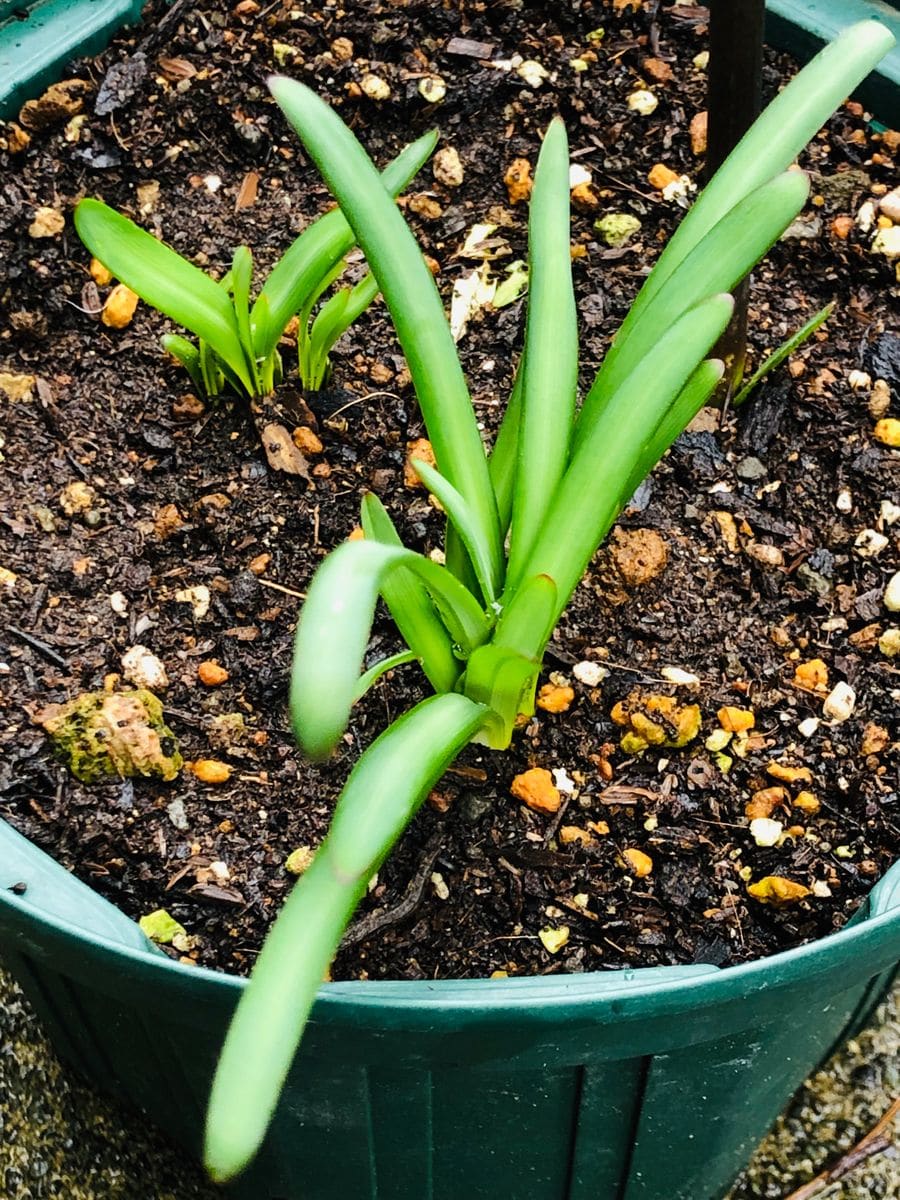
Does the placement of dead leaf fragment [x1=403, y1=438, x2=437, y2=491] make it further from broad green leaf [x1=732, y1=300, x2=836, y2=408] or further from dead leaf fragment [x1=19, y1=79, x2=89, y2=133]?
dead leaf fragment [x1=19, y1=79, x2=89, y2=133]

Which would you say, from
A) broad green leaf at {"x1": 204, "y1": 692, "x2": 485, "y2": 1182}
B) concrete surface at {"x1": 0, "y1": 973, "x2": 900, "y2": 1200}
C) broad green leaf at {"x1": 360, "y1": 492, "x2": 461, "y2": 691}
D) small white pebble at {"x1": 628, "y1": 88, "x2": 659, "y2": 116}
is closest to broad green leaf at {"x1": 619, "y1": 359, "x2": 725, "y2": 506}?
broad green leaf at {"x1": 360, "y1": 492, "x2": 461, "y2": 691}

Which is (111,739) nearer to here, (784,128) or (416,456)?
(416,456)

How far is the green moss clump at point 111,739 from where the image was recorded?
99cm

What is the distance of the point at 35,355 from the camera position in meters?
1.27

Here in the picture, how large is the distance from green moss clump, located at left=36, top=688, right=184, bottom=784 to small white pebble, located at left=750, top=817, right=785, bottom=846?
0.48 m

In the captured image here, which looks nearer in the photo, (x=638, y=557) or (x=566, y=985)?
(x=566, y=985)

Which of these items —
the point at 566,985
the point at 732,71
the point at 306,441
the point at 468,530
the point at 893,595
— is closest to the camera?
the point at 566,985

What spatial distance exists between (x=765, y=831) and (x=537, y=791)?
0.19 metres

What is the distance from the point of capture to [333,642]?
57 cm

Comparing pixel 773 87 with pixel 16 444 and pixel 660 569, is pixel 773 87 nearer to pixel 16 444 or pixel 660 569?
pixel 660 569

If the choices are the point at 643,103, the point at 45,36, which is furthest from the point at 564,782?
the point at 45,36

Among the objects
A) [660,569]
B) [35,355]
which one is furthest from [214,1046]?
[35,355]

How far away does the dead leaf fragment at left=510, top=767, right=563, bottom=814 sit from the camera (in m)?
1.00

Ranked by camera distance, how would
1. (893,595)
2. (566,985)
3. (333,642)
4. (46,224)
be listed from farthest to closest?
1. (46,224)
2. (893,595)
3. (566,985)
4. (333,642)
